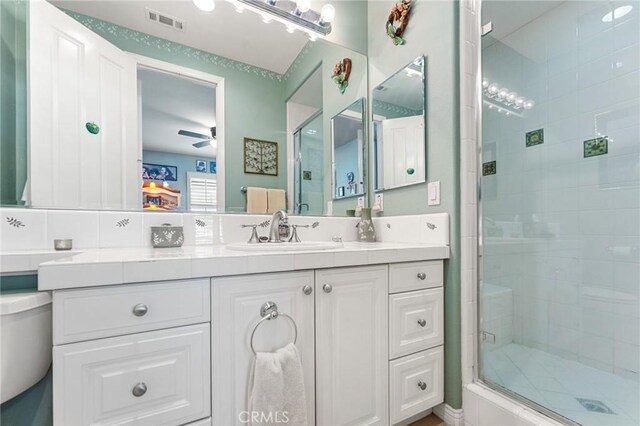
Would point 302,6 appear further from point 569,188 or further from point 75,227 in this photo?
point 569,188

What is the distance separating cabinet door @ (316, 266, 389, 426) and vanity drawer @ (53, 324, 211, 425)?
0.39 m

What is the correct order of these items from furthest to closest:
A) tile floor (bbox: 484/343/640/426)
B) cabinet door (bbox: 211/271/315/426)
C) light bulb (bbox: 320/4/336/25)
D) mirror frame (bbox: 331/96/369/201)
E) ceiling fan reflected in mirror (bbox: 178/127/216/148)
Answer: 1. mirror frame (bbox: 331/96/369/201)
2. light bulb (bbox: 320/4/336/25)
3. ceiling fan reflected in mirror (bbox: 178/127/216/148)
4. tile floor (bbox: 484/343/640/426)
5. cabinet door (bbox: 211/271/315/426)

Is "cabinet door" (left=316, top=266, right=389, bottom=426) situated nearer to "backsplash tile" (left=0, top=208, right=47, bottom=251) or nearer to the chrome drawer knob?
the chrome drawer knob

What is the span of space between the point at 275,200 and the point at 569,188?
187 cm

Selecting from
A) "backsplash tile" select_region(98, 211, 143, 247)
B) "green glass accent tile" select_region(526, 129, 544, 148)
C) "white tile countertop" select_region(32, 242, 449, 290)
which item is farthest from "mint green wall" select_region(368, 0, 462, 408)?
"backsplash tile" select_region(98, 211, 143, 247)

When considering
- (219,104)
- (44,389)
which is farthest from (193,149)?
(44,389)

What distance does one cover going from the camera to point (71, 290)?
0.63 m

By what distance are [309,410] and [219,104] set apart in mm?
1438

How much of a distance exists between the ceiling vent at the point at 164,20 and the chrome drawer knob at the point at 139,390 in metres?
1.49

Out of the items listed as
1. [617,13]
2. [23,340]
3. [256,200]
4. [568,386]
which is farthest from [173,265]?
[617,13]

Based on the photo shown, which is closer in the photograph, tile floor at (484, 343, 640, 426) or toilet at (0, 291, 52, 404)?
toilet at (0, 291, 52, 404)

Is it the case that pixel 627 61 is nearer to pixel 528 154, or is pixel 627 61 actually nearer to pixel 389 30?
pixel 528 154

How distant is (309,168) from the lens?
1.70 metres

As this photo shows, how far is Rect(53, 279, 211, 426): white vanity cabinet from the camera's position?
24.7 inches
